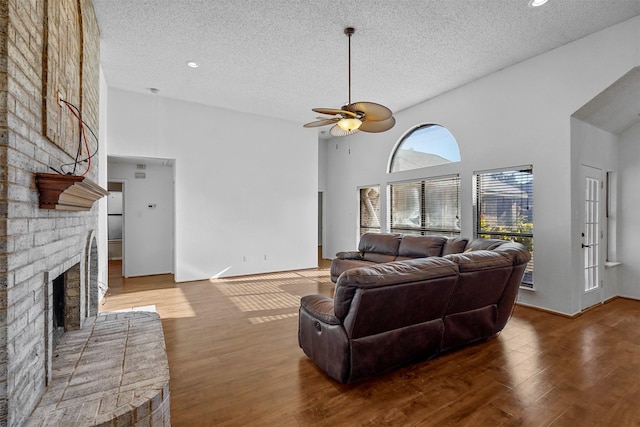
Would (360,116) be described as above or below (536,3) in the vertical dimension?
below

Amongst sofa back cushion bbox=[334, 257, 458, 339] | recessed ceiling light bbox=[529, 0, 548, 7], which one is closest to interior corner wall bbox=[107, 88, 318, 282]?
sofa back cushion bbox=[334, 257, 458, 339]

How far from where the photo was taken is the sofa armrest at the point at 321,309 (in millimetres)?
2326

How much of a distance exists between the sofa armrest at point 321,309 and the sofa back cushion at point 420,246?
2714mm

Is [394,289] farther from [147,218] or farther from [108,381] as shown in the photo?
[147,218]

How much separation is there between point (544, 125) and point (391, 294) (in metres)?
3.63

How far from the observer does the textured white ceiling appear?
10.6ft

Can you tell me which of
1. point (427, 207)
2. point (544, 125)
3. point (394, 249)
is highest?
point (544, 125)

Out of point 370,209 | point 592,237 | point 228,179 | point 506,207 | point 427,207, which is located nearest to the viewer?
point 592,237

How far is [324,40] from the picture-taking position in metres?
3.82

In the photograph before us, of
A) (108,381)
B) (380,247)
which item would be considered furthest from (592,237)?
(108,381)

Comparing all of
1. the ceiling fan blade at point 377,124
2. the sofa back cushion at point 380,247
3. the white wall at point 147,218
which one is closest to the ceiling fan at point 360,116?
the ceiling fan blade at point 377,124

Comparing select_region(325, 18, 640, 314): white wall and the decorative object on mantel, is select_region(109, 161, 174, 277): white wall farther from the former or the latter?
select_region(325, 18, 640, 314): white wall

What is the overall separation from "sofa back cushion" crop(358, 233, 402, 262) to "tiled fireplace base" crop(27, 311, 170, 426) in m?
3.78

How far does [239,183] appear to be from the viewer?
6398 millimetres
